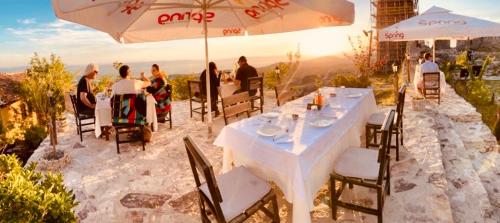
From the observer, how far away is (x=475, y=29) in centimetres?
680

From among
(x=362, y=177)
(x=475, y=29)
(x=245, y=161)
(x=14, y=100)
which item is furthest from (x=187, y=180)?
(x=14, y=100)

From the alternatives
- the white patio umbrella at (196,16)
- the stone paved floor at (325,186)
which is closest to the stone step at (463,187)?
the stone paved floor at (325,186)

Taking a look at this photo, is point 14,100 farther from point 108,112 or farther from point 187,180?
point 187,180

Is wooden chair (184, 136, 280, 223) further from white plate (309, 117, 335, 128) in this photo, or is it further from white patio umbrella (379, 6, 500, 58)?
white patio umbrella (379, 6, 500, 58)

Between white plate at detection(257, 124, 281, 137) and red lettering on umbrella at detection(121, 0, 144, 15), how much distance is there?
2.41 metres

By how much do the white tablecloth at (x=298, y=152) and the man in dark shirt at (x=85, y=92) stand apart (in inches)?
145

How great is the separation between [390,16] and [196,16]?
25981mm

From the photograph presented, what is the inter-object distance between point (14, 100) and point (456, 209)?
623 inches

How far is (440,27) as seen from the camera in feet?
24.1

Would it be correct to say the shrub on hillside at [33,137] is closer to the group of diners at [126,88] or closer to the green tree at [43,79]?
the green tree at [43,79]

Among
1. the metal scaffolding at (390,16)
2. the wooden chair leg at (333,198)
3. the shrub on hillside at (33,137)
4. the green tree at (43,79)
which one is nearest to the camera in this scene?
the wooden chair leg at (333,198)

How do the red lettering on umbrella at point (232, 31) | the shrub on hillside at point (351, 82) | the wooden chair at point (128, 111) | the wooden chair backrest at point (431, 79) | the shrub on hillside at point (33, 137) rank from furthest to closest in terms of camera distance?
1. the shrub on hillside at point (33, 137)
2. the shrub on hillside at point (351, 82)
3. the wooden chair backrest at point (431, 79)
4. the red lettering on umbrella at point (232, 31)
5. the wooden chair at point (128, 111)

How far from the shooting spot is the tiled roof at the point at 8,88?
45.7 feet

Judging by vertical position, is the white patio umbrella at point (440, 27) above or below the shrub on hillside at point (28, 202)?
above
